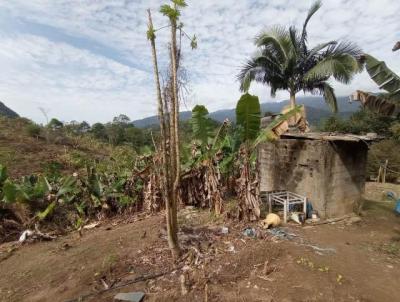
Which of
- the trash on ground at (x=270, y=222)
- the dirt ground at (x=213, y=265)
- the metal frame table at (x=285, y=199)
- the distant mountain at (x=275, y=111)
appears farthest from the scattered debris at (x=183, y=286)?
the metal frame table at (x=285, y=199)

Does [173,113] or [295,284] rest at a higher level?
[173,113]

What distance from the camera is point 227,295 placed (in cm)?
385

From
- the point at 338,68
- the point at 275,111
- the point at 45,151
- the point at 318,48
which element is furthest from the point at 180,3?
the point at 275,111

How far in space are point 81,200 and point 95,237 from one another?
2.06 meters

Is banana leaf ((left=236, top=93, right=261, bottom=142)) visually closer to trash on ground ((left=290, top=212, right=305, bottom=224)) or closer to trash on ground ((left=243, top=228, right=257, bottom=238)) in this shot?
trash on ground ((left=290, top=212, right=305, bottom=224))

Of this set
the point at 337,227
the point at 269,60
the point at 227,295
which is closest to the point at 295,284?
the point at 227,295

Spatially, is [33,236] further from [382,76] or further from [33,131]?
[33,131]

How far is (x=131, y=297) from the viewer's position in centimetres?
386

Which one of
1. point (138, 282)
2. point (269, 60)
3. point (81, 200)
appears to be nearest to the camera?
point (138, 282)

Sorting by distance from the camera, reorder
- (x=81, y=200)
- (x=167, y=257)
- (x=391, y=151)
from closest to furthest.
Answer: (x=167, y=257), (x=81, y=200), (x=391, y=151)

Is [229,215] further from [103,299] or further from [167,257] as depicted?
[103,299]

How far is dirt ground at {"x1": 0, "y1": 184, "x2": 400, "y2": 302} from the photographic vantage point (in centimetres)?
397

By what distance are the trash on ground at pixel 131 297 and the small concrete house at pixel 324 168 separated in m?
4.71

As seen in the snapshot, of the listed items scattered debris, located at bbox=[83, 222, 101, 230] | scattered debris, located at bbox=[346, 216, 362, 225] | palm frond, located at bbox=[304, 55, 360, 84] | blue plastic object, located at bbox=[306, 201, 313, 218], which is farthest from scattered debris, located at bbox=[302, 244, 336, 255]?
palm frond, located at bbox=[304, 55, 360, 84]
